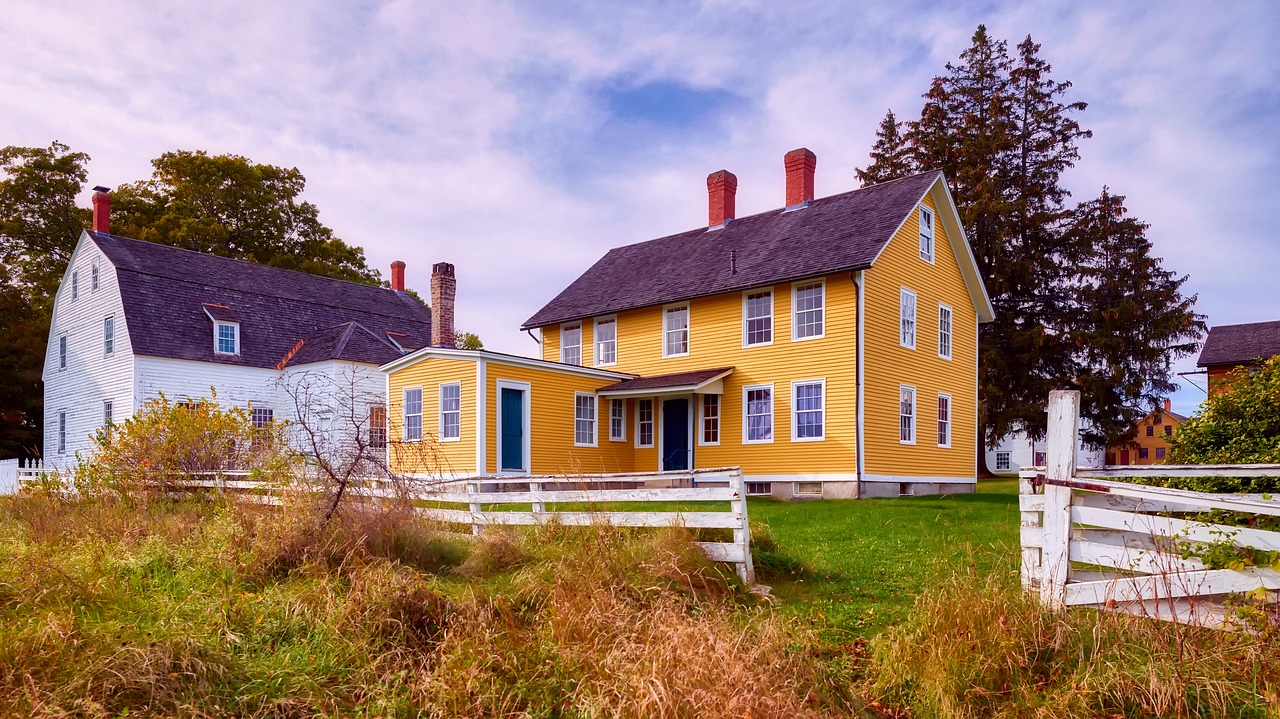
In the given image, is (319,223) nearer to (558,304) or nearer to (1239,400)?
(558,304)

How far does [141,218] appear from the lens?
38281 mm

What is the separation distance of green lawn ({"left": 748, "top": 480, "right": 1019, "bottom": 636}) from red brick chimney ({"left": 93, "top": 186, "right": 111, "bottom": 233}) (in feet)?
83.0

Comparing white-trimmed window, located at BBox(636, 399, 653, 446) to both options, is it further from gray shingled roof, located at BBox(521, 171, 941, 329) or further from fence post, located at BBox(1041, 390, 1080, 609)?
fence post, located at BBox(1041, 390, 1080, 609)

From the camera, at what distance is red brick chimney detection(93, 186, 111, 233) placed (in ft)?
98.2

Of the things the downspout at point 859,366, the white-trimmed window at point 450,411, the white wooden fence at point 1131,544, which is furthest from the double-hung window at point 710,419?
the white wooden fence at point 1131,544

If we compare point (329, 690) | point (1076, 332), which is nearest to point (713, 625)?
point (329, 690)

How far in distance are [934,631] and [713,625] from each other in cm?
142

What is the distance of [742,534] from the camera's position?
770cm

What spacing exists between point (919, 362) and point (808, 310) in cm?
341

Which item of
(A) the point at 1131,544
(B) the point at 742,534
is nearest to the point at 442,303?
(B) the point at 742,534

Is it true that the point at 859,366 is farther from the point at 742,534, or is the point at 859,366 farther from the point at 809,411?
the point at 742,534

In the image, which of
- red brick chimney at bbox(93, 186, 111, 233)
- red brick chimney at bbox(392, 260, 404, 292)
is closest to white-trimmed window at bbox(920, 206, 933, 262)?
red brick chimney at bbox(392, 260, 404, 292)

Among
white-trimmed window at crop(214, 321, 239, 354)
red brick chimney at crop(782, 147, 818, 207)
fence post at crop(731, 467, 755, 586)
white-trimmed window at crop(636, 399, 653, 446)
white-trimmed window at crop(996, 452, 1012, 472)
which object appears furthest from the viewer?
white-trimmed window at crop(996, 452, 1012, 472)

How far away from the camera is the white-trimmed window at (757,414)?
20422 millimetres
